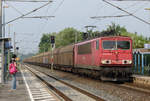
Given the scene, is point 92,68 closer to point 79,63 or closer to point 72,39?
point 79,63

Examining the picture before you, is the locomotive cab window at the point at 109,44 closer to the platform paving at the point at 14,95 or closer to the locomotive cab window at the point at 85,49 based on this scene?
the locomotive cab window at the point at 85,49

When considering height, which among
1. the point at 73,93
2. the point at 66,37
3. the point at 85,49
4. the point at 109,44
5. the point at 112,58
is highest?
the point at 66,37

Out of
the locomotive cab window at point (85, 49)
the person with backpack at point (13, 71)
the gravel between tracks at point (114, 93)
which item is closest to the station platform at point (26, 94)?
the person with backpack at point (13, 71)

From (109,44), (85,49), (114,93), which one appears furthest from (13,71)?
(85,49)

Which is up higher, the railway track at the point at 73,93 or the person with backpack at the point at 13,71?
the person with backpack at the point at 13,71

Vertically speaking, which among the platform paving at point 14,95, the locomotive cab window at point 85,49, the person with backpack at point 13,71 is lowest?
the platform paving at point 14,95

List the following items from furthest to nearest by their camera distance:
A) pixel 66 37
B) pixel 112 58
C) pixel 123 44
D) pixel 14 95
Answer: pixel 66 37 < pixel 123 44 < pixel 112 58 < pixel 14 95

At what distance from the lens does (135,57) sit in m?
30.6

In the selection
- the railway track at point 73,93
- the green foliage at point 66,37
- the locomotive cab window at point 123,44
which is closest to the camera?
the railway track at point 73,93

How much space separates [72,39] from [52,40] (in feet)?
228

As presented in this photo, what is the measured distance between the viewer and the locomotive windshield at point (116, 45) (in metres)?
22.1

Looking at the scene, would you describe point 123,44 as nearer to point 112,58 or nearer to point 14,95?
point 112,58

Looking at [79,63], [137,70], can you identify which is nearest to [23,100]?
[79,63]

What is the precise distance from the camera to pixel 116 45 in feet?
72.9
